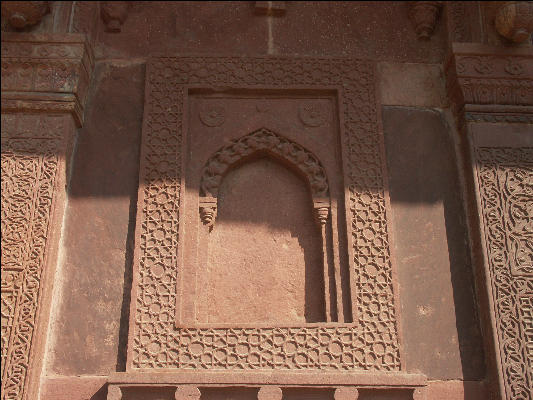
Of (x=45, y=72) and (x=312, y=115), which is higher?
(x=45, y=72)

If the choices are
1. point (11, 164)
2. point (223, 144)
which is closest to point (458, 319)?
point (223, 144)

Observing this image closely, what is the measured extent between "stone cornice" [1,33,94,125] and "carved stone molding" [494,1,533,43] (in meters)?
2.79

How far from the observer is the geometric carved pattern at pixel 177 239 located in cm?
351

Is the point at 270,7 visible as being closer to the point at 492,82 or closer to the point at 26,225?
the point at 492,82

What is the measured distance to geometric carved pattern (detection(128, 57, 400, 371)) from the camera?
351 centimetres

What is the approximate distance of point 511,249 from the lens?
12.1 feet

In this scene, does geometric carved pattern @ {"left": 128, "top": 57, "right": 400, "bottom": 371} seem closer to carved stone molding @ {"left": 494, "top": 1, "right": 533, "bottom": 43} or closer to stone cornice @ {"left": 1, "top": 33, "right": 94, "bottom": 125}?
stone cornice @ {"left": 1, "top": 33, "right": 94, "bottom": 125}

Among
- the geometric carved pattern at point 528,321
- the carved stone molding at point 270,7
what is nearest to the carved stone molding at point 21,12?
the carved stone molding at point 270,7

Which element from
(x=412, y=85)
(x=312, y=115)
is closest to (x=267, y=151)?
(x=312, y=115)

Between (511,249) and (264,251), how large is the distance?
1493 mm

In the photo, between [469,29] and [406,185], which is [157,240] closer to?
[406,185]

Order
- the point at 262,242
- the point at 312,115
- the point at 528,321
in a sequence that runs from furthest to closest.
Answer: the point at 312,115 < the point at 262,242 < the point at 528,321

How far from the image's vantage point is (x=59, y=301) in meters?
3.67

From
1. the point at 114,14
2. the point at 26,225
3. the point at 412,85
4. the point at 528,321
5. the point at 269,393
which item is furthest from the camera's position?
the point at 114,14
